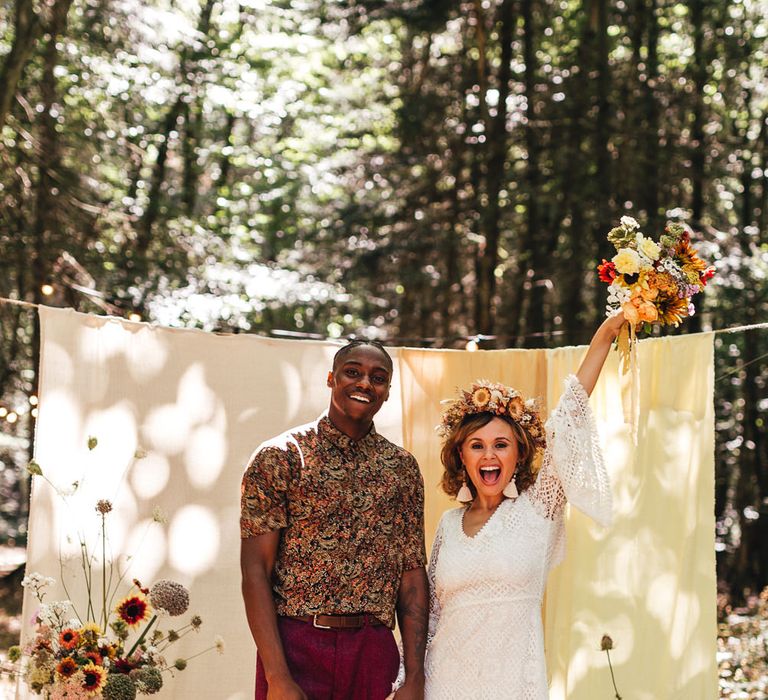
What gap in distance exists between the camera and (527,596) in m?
3.11

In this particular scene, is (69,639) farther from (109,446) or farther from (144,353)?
(144,353)

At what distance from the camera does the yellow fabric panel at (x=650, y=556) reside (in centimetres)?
395

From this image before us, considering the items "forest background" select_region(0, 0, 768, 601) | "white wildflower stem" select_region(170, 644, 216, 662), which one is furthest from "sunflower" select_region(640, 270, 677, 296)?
"forest background" select_region(0, 0, 768, 601)

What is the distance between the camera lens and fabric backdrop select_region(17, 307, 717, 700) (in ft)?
13.1

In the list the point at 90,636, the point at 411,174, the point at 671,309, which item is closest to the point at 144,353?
the point at 90,636

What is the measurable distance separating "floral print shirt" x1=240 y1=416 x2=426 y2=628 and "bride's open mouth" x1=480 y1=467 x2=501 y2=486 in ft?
0.86

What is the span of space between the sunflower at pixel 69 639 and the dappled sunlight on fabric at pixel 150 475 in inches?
46.0

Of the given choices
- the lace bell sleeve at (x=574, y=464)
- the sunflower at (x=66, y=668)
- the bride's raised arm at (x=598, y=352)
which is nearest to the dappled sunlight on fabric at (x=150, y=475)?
the sunflower at (x=66, y=668)

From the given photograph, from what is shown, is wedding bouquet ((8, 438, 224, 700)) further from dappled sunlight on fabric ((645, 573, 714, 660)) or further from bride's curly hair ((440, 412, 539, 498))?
dappled sunlight on fabric ((645, 573, 714, 660))

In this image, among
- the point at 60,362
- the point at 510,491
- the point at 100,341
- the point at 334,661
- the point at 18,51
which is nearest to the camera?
the point at 334,661

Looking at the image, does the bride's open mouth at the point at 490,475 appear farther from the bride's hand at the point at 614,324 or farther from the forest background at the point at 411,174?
the forest background at the point at 411,174

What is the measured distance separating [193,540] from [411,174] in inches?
246

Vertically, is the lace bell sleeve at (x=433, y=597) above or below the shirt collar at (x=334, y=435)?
below

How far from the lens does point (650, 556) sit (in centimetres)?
404
